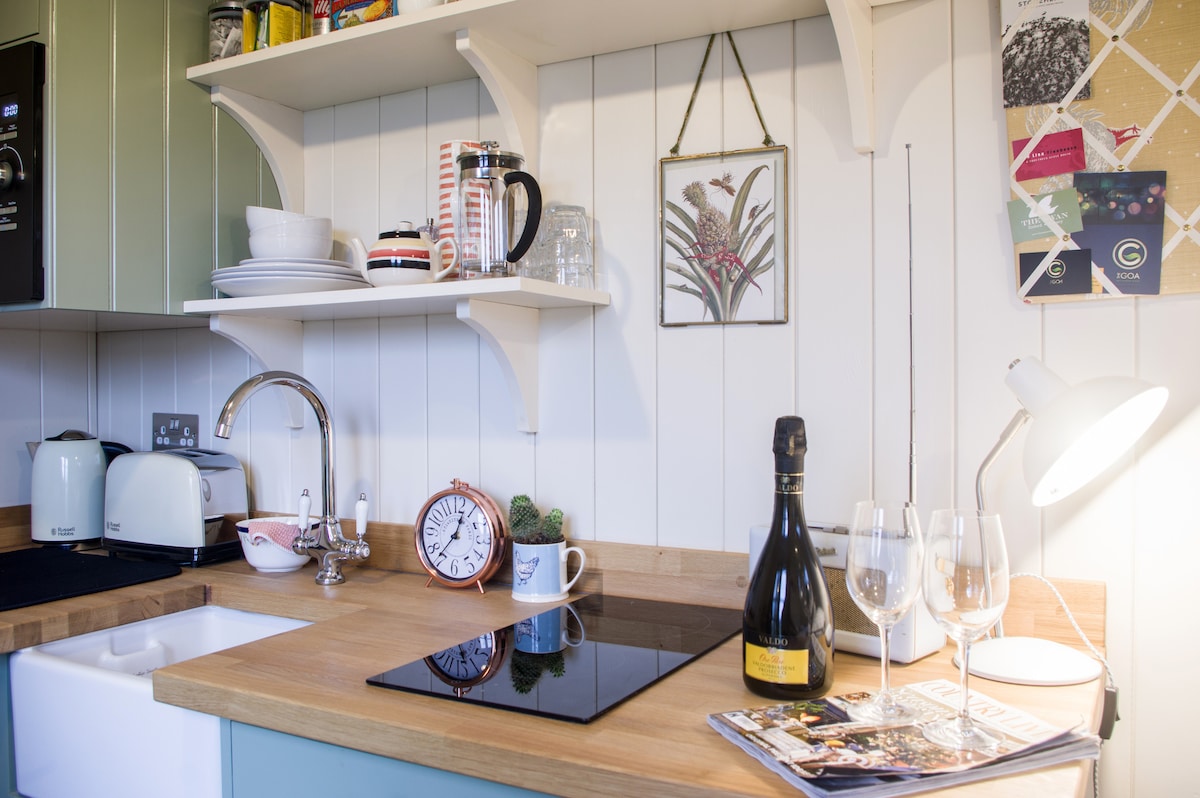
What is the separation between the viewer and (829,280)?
1368mm

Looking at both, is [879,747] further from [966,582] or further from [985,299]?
[985,299]

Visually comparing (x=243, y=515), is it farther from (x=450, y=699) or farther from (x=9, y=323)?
(x=450, y=699)

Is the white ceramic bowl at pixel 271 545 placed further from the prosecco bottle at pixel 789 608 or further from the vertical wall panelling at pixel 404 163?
the prosecco bottle at pixel 789 608

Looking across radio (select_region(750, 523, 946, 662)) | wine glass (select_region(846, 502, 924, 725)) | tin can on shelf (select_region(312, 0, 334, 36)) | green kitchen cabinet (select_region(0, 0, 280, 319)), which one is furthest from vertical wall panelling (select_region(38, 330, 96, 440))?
wine glass (select_region(846, 502, 924, 725))

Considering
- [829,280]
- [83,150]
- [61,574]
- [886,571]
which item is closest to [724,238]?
[829,280]

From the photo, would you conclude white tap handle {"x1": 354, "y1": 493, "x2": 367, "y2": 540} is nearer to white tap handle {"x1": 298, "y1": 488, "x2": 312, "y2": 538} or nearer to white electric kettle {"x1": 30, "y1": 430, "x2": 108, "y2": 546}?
white tap handle {"x1": 298, "y1": 488, "x2": 312, "y2": 538}

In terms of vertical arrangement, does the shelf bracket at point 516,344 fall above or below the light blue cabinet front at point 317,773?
above

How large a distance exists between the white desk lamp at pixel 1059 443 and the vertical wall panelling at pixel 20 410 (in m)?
2.03

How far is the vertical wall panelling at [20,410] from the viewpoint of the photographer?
2041 millimetres

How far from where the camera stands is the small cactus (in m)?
1.48

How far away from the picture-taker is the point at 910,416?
1306 mm

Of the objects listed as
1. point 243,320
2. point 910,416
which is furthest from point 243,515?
point 910,416

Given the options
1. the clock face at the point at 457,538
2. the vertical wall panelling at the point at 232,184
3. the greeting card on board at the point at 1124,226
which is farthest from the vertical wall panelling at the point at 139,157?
the greeting card on board at the point at 1124,226

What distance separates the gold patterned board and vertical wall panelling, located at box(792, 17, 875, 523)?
9.5 inches
